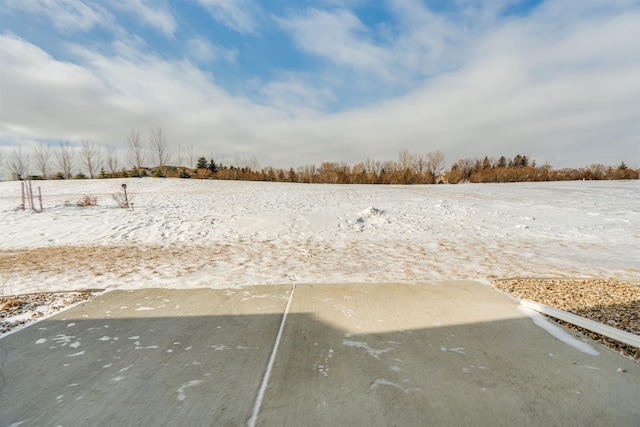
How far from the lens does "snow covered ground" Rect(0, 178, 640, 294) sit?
5.02 m

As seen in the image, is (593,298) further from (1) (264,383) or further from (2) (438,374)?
(1) (264,383)

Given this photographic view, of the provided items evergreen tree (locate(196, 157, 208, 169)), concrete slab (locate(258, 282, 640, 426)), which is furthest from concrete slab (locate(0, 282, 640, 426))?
evergreen tree (locate(196, 157, 208, 169))

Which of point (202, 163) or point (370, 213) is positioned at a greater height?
point (202, 163)

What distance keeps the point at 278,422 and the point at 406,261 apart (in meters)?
4.75

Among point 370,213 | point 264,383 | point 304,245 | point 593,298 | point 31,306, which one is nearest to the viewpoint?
point 264,383

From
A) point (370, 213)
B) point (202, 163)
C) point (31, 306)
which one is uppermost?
point (202, 163)

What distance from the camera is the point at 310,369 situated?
7.55 feet

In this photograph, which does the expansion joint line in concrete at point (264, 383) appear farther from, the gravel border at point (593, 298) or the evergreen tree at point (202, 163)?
the evergreen tree at point (202, 163)

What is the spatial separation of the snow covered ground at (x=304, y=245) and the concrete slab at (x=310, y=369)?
1.46m

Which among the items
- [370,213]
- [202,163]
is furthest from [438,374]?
[202,163]

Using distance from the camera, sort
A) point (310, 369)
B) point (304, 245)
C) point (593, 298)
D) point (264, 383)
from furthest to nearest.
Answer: point (304, 245), point (593, 298), point (310, 369), point (264, 383)

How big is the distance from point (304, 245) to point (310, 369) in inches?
201

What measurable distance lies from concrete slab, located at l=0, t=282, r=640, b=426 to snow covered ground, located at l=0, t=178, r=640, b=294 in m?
1.46

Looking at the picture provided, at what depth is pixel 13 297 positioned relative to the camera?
390 centimetres
